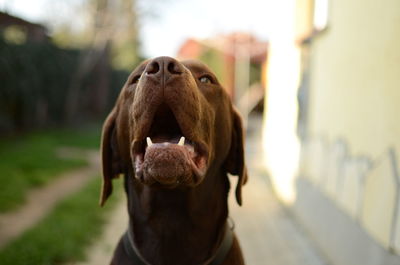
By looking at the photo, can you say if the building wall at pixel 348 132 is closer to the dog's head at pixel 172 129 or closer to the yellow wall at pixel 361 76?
the yellow wall at pixel 361 76

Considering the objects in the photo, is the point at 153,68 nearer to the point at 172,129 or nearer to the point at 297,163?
the point at 172,129

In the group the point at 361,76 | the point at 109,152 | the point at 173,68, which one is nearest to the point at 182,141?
the point at 173,68

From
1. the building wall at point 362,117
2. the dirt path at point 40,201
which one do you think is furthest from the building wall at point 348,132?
the dirt path at point 40,201

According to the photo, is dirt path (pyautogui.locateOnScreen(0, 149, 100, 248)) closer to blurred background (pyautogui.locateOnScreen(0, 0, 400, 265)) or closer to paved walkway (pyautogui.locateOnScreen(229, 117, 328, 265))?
blurred background (pyautogui.locateOnScreen(0, 0, 400, 265))

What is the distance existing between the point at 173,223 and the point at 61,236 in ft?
9.17

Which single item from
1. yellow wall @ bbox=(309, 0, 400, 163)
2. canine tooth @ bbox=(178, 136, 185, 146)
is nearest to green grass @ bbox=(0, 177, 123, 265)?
Result: canine tooth @ bbox=(178, 136, 185, 146)

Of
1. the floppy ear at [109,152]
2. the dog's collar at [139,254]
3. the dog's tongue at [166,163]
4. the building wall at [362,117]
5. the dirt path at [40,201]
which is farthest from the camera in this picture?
the dirt path at [40,201]

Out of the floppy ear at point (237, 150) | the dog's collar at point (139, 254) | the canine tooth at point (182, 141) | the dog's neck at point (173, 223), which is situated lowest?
the dog's collar at point (139, 254)

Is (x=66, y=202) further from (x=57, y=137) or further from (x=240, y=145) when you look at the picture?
(x=57, y=137)

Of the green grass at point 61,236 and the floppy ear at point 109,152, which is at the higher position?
the floppy ear at point 109,152

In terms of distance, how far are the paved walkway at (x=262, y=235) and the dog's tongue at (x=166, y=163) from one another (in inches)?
106

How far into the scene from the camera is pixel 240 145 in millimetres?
2314

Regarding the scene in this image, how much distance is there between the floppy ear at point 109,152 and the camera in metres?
2.18

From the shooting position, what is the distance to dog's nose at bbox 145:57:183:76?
1659mm
